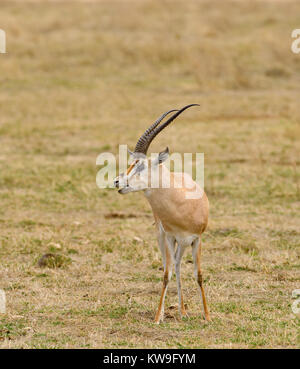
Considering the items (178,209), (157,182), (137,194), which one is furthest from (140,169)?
(137,194)

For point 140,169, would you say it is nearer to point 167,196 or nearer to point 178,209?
point 167,196

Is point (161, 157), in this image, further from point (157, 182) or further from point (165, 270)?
point (165, 270)

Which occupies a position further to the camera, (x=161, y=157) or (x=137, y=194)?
(x=137, y=194)

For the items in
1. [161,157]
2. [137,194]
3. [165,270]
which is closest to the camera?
[161,157]

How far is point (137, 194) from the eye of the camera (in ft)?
37.3

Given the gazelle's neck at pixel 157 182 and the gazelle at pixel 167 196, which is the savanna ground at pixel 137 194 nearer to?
the gazelle at pixel 167 196

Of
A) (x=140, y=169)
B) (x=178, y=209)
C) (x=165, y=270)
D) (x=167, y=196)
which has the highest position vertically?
(x=140, y=169)

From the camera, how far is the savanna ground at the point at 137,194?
20.3ft

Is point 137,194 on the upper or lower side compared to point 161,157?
lower

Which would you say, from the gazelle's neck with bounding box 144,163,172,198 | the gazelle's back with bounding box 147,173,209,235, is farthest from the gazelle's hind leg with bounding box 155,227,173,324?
the gazelle's neck with bounding box 144,163,172,198

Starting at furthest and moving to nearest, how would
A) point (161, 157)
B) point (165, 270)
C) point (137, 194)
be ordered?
point (137, 194)
point (165, 270)
point (161, 157)

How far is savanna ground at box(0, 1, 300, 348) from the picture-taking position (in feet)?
20.3

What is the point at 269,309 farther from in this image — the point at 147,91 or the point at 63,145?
the point at 147,91

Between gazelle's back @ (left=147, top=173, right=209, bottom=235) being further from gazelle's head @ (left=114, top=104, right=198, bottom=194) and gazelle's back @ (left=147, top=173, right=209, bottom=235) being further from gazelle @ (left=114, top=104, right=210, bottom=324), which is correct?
gazelle's head @ (left=114, top=104, right=198, bottom=194)
